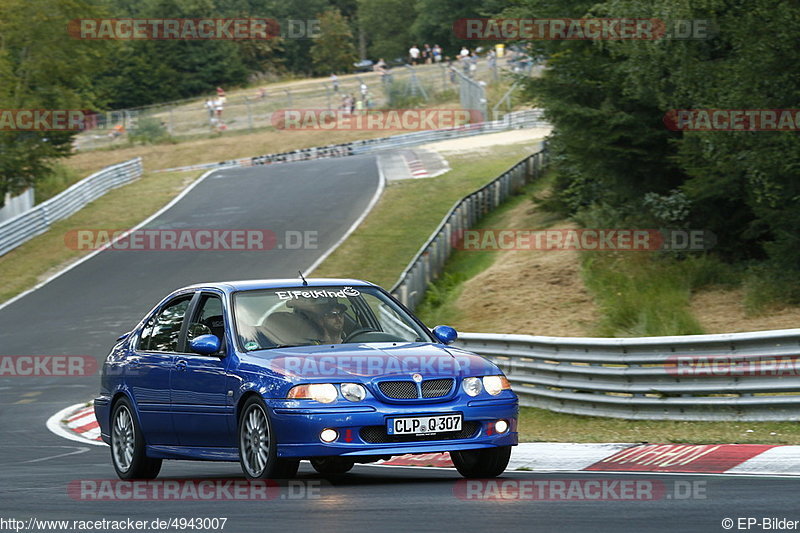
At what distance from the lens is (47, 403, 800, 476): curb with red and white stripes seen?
9.39 metres

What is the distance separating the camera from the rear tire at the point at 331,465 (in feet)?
32.0

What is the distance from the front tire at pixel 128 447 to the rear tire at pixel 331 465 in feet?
4.70

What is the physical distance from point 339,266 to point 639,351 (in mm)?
19287

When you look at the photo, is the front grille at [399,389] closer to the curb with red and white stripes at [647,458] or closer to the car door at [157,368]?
the curb with red and white stripes at [647,458]

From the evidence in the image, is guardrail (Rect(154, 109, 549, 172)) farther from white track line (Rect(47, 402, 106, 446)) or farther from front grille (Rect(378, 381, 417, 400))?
front grille (Rect(378, 381, 417, 400))

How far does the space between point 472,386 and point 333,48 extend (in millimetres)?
115422

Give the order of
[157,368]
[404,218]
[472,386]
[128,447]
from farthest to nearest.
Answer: [404,218] → [128,447] → [157,368] → [472,386]

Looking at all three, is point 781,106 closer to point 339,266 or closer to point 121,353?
point 121,353

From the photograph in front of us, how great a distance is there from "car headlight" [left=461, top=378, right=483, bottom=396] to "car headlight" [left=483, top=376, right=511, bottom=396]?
6cm

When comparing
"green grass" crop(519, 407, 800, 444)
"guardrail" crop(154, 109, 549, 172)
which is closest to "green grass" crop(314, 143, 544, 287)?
"guardrail" crop(154, 109, 549, 172)

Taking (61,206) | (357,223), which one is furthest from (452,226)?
(61,206)

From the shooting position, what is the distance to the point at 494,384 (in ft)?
30.3

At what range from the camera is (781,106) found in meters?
18.3

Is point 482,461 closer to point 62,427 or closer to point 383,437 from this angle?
point 383,437
